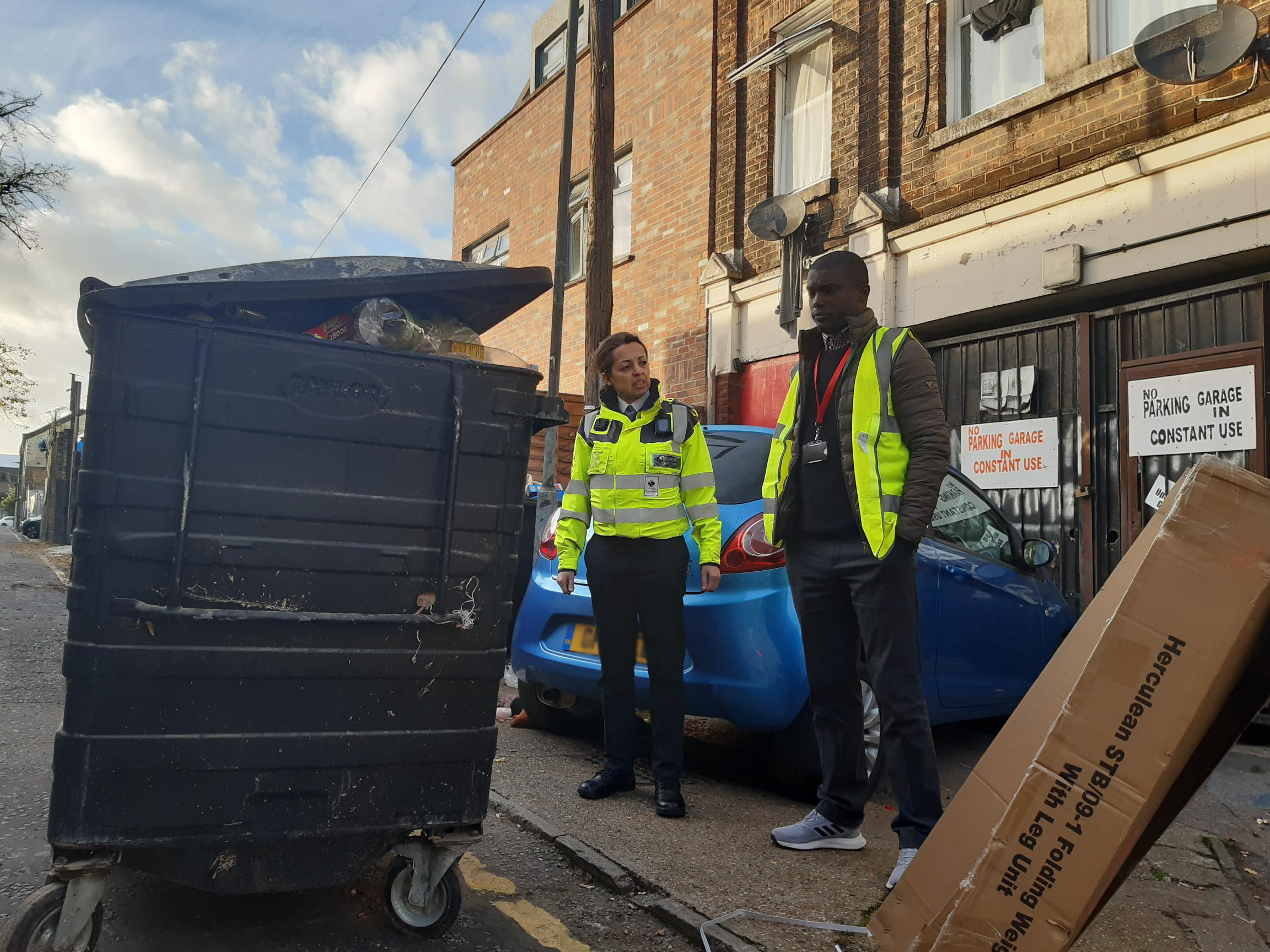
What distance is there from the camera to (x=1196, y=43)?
6387 millimetres

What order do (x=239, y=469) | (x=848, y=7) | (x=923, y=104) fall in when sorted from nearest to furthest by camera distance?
1. (x=239, y=469)
2. (x=923, y=104)
3. (x=848, y=7)

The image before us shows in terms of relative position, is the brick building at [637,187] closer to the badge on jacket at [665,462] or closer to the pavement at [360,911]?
the badge on jacket at [665,462]

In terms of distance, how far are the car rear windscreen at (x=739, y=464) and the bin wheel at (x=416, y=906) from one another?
189 centimetres

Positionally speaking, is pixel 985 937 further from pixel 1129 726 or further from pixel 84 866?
pixel 84 866

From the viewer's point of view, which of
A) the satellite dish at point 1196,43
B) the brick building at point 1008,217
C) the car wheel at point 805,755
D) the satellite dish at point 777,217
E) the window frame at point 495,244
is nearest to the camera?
the car wheel at point 805,755

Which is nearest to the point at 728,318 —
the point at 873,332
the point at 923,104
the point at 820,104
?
the point at 820,104

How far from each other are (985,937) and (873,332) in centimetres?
194

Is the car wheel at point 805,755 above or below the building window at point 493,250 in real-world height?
below

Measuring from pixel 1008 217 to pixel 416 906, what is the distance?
702 centimetres

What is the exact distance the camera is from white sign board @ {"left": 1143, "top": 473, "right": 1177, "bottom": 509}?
6789mm

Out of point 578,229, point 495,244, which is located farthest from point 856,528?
point 495,244

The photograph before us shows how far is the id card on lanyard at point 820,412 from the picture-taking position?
333 centimetres

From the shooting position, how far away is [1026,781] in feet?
6.38

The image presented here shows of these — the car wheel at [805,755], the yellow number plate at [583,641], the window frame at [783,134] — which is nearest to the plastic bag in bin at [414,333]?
the yellow number plate at [583,641]
